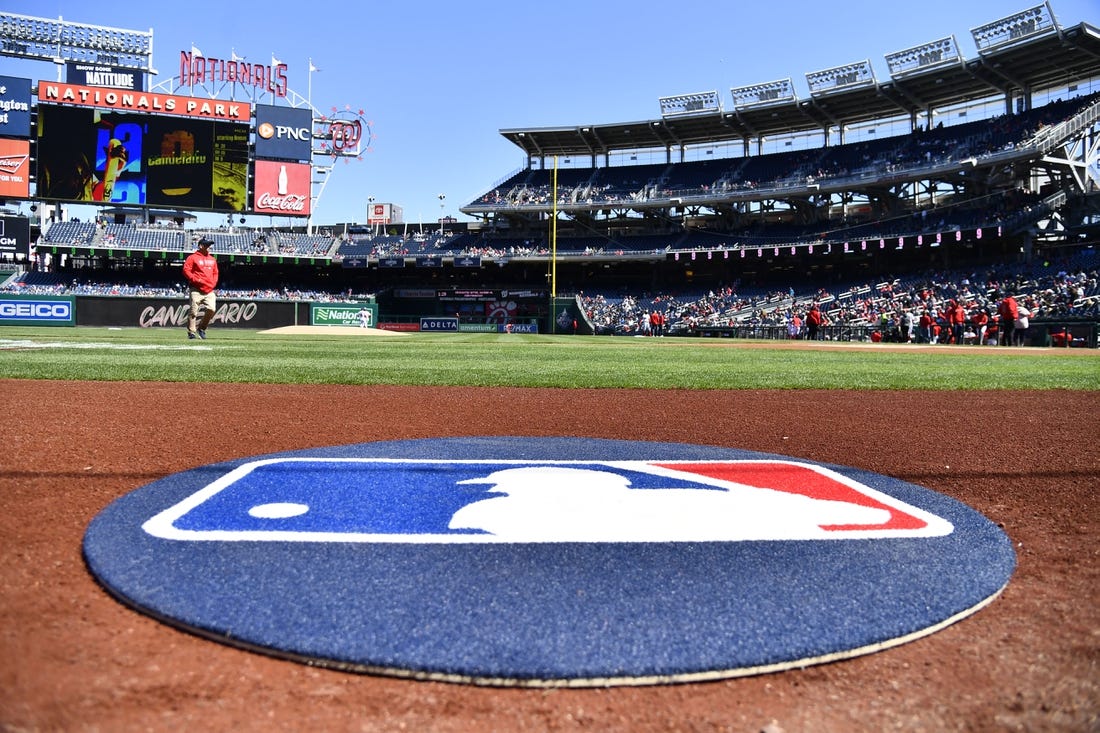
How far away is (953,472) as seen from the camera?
11.0 ft

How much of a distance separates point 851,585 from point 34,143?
164ft

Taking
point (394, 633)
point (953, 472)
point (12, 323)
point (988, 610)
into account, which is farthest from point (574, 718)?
point (12, 323)

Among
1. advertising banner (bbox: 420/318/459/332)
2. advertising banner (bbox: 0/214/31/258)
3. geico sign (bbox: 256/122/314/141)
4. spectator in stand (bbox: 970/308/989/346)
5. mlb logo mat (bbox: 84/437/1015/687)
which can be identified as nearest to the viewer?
mlb logo mat (bbox: 84/437/1015/687)

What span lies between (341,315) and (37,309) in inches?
512

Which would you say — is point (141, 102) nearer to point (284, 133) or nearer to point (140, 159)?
point (140, 159)

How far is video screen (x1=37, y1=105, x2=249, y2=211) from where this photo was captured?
3931cm

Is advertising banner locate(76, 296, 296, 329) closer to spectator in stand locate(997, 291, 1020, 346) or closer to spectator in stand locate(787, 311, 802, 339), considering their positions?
spectator in stand locate(787, 311, 802, 339)

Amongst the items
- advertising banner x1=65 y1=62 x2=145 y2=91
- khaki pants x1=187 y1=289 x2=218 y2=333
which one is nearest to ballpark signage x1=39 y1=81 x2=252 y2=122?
advertising banner x1=65 y1=62 x2=145 y2=91

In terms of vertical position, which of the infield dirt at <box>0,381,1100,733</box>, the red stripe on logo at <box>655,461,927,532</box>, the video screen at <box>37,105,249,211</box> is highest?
the video screen at <box>37,105,249,211</box>

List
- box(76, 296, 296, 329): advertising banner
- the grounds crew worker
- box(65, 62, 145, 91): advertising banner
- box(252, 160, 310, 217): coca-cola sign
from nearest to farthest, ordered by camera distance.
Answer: the grounds crew worker
box(76, 296, 296, 329): advertising banner
box(252, 160, 310, 217): coca-cola sign
box(65, 62, 145, 91): advertising banner

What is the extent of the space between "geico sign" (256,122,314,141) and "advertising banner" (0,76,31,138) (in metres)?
11.9

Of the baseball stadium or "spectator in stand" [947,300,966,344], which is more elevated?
"spectator in stand" [947,300,966,344]

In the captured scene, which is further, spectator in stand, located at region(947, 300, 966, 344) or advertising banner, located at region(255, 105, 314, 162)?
advertising banner, located at region(255, 105, 314, 162)

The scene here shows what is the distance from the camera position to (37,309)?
101 feet
